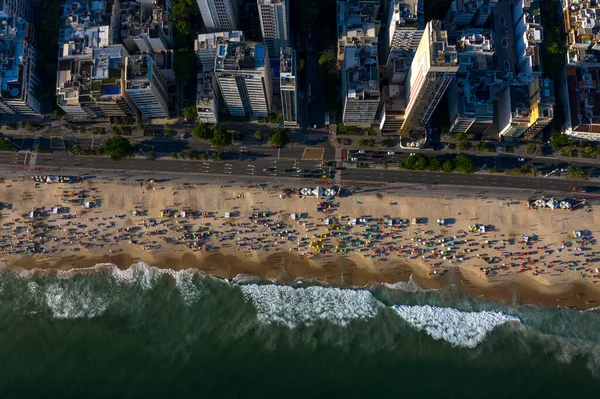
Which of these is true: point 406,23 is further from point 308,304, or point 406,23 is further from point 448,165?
point 308,304

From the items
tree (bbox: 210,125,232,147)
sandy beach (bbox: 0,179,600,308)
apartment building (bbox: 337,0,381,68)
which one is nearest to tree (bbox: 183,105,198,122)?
tree (bbox: 210,125,232,147)

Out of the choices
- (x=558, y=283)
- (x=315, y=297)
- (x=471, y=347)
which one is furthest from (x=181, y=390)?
(x=558, y=283)

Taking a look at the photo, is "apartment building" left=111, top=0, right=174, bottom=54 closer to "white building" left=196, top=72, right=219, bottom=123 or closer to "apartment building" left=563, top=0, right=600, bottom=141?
"white building" left=196, top=72, right=219, bottom=123

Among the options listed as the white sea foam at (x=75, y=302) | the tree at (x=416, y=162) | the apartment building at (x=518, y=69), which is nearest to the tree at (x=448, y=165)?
the tree at (x=416, y=162)

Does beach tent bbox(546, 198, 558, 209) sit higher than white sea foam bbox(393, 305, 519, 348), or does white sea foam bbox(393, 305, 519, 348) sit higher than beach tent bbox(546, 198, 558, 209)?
beach tent bbox(546, 198, 558, 209)

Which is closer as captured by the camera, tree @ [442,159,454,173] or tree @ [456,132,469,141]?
tree @ [442,159,454,173]

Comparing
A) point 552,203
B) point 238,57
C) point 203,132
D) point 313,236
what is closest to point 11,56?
point 203,132
